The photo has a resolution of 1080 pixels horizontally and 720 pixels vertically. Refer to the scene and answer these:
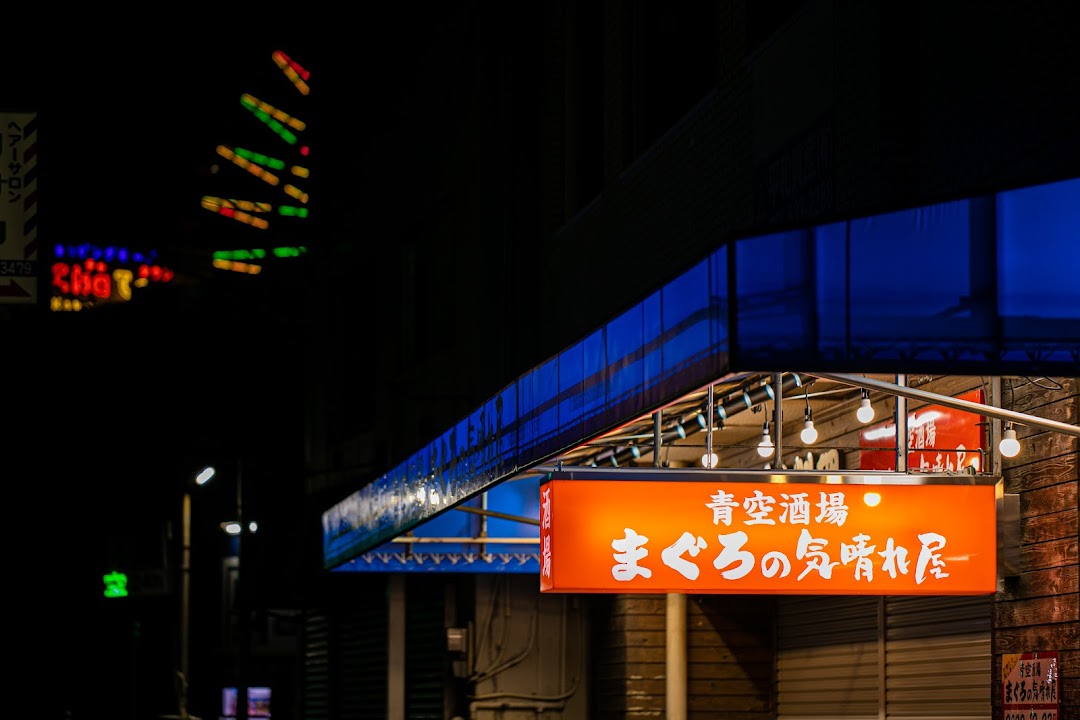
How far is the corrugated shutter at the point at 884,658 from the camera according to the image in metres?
11.8

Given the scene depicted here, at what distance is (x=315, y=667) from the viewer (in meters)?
29.2

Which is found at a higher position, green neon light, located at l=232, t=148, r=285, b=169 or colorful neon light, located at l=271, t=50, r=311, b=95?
colorful neon light, located at l=271, t=50, r=311, b=95

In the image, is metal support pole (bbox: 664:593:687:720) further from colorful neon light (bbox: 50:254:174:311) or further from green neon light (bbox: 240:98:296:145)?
colorful neon light (bbox: 50:254:174:311)

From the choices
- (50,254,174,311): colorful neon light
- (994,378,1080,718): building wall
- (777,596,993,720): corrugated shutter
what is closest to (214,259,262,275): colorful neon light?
(50,254,174,311): colorful neon light

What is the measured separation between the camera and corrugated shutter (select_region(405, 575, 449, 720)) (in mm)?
20906

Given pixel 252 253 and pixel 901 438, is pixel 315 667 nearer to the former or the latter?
pixel 252 253

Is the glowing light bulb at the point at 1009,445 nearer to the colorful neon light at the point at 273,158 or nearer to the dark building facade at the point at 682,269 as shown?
the dark building facade at the point at 682,269

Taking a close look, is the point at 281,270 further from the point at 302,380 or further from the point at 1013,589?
the point at 1013,589

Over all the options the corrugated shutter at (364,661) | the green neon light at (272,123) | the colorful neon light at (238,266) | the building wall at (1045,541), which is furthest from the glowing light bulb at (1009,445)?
the colorful neon light at (238,266)

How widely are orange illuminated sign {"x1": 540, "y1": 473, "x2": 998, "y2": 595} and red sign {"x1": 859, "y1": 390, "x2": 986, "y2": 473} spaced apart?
2.30 ft

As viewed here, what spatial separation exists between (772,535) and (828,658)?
171 inches

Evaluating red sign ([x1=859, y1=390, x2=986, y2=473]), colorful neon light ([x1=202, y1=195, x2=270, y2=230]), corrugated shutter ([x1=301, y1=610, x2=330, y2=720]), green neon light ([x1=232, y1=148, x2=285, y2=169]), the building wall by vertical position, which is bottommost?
corrugated shutter ([x1=301, y1=610, x2=330, y2=720])

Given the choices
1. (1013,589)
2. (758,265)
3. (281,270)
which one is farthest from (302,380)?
(758,265)

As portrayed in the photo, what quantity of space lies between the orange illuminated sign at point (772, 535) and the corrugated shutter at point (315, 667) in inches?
695
